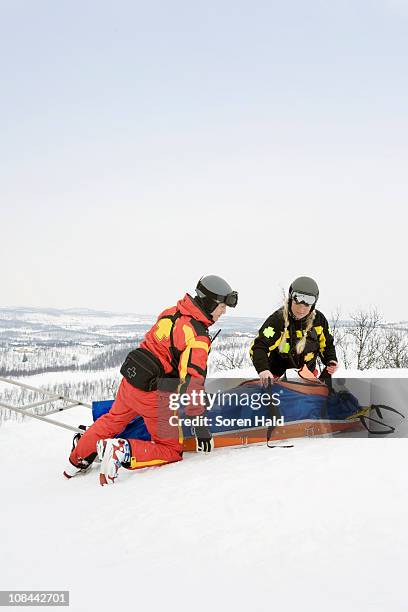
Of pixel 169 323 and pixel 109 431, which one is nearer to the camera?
pixel 169 323

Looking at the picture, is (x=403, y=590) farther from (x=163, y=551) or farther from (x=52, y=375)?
(x=52, y=375)

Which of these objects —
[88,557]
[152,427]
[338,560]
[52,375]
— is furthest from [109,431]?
[52,375]

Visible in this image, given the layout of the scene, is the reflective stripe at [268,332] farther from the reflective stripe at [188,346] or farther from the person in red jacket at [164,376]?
the reflective stripe at [188,346]

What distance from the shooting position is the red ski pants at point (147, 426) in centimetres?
391

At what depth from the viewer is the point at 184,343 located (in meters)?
3.89

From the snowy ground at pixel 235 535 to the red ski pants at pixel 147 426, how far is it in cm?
23

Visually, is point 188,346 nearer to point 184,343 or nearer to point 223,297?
point 184,343

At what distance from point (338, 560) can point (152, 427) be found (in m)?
2.19

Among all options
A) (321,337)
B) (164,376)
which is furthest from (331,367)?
(164,376)

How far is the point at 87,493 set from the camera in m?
3.61

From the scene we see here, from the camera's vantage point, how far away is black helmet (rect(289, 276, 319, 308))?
4324 mm

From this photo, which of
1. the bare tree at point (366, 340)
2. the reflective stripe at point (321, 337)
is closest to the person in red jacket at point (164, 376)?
the reflective stripe at point (321, 337)

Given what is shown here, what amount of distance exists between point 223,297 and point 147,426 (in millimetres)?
1195

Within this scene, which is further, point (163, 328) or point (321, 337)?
point (321, 337)
